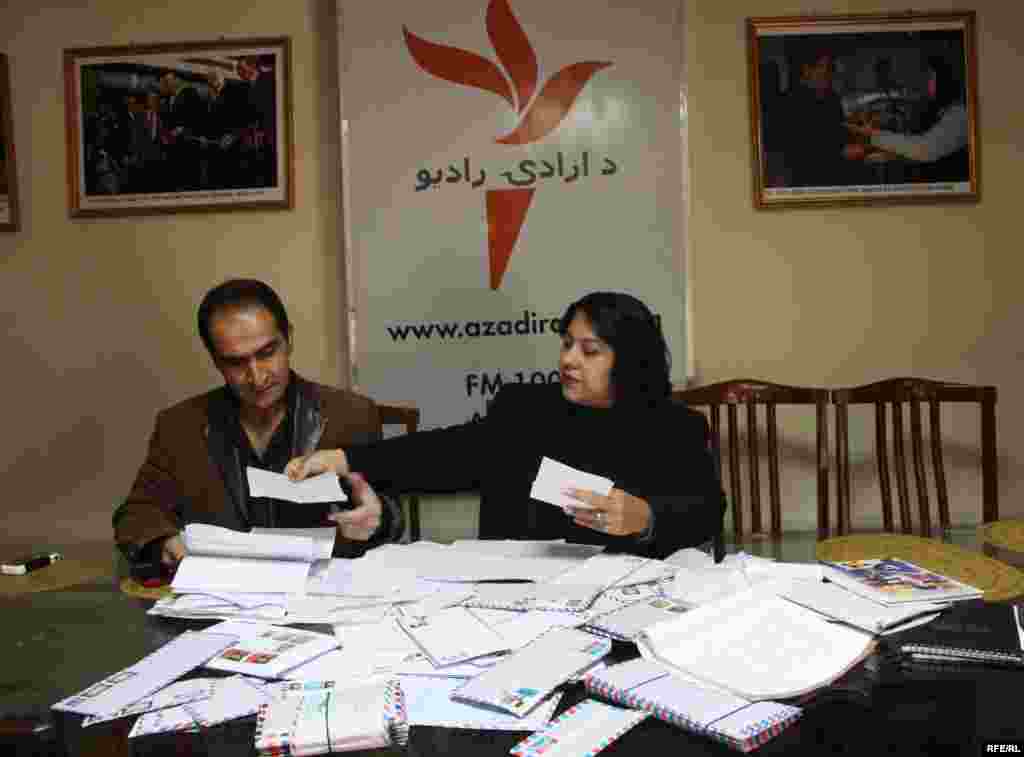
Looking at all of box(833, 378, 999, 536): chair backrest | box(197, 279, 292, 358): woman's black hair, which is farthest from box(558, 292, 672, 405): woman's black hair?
box(833, 378, 999, 536): chair backrest

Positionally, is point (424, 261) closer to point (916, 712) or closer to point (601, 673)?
point (601, 673)

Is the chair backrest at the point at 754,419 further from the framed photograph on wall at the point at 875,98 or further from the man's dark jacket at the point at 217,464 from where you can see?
the man's dark jacket at the point at 217,464

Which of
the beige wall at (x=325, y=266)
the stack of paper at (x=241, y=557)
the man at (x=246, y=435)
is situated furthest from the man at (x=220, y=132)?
the stack of paper at (x=241, y=557)

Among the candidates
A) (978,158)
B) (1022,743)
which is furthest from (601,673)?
(978,158)

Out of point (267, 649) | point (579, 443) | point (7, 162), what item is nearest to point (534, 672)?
point (267, 649)

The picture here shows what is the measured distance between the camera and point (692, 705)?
1177 millimetres

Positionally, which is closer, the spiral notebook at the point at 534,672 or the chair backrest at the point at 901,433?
the spiral notebook at the point at 534,672

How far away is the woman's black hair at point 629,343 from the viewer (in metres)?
2.30

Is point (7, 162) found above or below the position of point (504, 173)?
above

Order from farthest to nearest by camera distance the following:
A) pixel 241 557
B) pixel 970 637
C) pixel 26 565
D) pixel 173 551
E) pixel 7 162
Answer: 1. pixel 7 162
2. pixel 26 565
3. pixel 173 551
4. pixel 241 557
5. pixel 970 637

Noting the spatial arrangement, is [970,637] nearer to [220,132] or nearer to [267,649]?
[267,649]

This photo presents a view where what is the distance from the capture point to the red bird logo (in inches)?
127

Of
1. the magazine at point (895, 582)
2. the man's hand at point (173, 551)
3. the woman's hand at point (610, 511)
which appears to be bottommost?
the magazine at point (895, 582)

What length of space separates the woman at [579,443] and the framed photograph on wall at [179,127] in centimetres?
138
